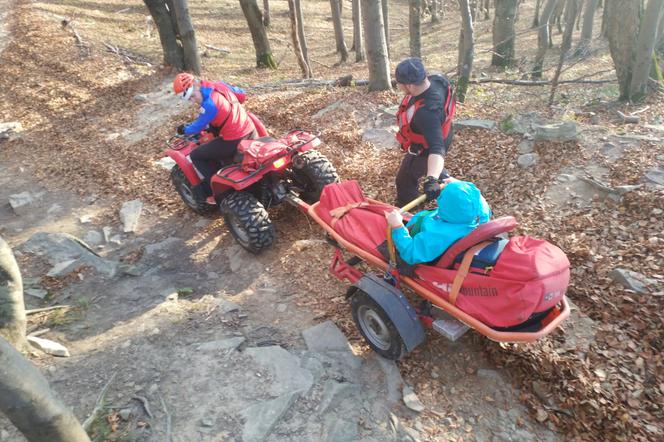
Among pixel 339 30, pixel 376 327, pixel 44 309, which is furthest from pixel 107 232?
pixel 339 30

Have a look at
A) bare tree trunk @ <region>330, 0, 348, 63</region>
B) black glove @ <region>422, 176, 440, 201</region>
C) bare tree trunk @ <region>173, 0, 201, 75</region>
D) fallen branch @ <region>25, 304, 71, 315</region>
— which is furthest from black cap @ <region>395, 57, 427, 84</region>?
bare tree trunk @ <region>330, 0, 348, 63</region>

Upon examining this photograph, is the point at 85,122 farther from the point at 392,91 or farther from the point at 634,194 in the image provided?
the point at 634,194

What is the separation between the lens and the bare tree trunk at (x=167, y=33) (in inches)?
465

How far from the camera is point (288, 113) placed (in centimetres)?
930

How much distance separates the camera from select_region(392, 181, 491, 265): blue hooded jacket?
129 inches

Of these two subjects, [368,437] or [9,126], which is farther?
[9,126]

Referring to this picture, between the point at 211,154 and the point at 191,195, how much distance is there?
0.90 m

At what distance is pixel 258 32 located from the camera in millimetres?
14836

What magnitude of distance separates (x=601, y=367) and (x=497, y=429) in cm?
110

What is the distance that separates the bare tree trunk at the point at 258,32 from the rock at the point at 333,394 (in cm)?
1361

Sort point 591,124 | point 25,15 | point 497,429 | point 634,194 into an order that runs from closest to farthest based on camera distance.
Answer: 1. point 497,429
2. point 634,194
3. point 591,124
4. point 25,15

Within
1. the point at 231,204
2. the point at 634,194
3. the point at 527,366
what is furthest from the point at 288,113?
the point at 527,366

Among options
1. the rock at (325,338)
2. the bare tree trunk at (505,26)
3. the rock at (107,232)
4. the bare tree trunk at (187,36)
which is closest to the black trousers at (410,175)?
the rock at (325,338)

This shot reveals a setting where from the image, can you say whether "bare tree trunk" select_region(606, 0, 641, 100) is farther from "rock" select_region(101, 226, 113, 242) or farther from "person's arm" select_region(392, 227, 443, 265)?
"rock" select_region(101, 226, 113, 242)
